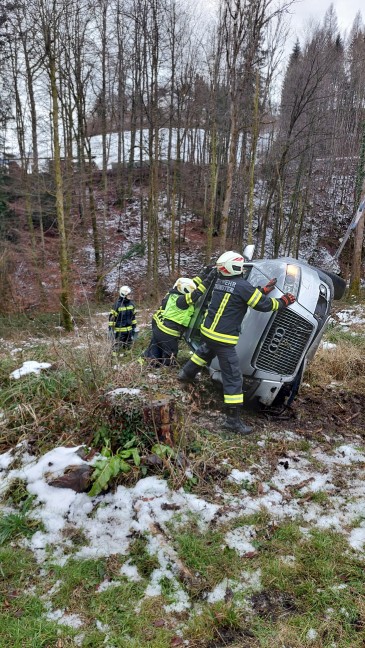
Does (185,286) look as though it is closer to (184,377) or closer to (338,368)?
(184,377)

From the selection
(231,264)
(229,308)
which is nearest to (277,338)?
(229,308)

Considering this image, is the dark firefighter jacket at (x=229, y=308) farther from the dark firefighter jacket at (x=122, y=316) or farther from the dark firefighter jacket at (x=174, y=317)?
the dark firefighter jacket at (x=122, y=316)

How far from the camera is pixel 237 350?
4.54 metres

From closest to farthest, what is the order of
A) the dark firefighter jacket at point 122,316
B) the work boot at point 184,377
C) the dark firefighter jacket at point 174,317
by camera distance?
the work boot at point 184,377
the dark firefighter jacket at point 174,317
the dark firefighter jacket at point 122,316

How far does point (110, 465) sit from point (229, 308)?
203 cm

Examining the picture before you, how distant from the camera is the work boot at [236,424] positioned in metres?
4.25

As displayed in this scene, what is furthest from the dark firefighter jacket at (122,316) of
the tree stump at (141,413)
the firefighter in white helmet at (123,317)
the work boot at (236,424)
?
the tree stump at (141,413)

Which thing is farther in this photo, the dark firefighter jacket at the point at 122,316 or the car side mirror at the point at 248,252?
the dark firefighter jacket at the point at 122,316

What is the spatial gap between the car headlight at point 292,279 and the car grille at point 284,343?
0.97 ft

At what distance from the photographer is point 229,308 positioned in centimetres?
423

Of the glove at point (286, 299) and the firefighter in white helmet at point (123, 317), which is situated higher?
the glove at point (286, 299)

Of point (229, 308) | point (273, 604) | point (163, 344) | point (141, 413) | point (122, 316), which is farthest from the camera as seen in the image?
point (122, 316)

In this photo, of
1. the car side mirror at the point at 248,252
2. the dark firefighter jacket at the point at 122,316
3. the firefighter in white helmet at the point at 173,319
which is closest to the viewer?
the car side mirror at the point at 248,252

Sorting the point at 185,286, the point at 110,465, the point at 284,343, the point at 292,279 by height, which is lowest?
the point at 110,465
